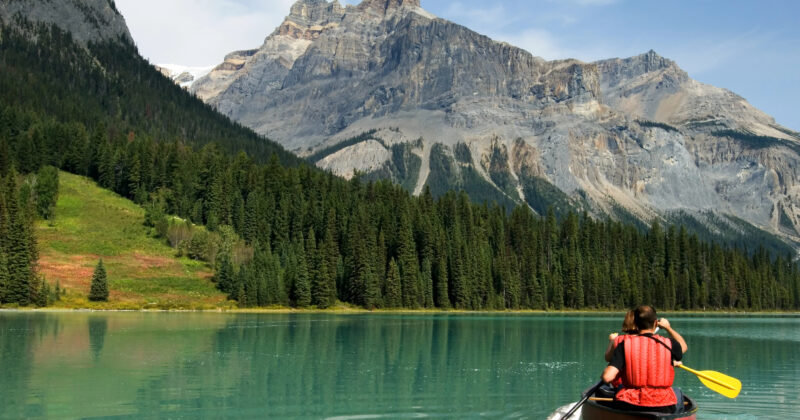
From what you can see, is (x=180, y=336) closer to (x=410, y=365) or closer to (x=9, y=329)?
(x=9, y=329)

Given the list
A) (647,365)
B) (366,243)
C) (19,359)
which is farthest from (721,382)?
(366,243)

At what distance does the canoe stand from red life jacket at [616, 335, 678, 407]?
0.98ft

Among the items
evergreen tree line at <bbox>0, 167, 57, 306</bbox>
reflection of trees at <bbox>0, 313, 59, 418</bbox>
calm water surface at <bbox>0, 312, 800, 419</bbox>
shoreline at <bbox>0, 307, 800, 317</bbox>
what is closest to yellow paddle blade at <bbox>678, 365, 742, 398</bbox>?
calm water surface at <bbox>0, 312, 800, 419</bbox>

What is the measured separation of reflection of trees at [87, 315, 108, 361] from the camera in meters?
50.4

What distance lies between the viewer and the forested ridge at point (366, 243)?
431ft

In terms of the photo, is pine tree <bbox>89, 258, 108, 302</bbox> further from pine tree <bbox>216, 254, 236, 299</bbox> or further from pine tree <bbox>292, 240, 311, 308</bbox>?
pine tree <bbox>292, 240, 311, 308</bbox>

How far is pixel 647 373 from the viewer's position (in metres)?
20.0

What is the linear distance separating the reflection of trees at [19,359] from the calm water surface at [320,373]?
88mm

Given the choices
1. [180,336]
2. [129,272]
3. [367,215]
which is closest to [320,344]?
[180,336]

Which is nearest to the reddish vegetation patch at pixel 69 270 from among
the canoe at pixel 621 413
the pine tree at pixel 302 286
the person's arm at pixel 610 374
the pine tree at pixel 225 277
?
the pine tree at pixel 225 277

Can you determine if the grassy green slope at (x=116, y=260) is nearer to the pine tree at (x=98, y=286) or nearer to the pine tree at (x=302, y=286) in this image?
the pine tree at (x=98, y=286)

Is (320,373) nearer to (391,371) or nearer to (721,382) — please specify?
(391,371)

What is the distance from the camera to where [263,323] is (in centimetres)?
8544

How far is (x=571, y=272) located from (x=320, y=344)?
109 metres
